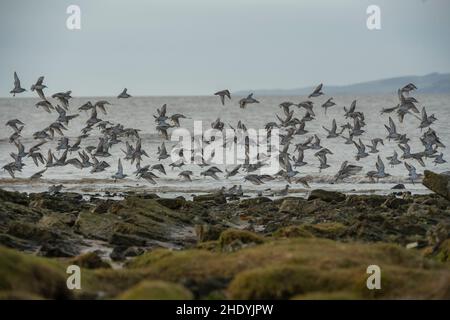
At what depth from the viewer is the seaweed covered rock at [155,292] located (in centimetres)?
1248

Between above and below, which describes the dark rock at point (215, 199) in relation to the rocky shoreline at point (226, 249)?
below

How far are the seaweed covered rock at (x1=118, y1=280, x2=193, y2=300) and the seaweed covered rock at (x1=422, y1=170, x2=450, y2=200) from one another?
54.9 ft

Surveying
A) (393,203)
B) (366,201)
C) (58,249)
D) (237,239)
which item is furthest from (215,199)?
(237,239)

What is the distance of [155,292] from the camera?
12.5m

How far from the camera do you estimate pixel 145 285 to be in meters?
12.7

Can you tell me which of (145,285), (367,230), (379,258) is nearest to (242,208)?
(367,230)

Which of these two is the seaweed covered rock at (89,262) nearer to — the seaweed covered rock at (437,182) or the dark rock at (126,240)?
the dark rock at (126,240)

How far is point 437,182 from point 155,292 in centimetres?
1755

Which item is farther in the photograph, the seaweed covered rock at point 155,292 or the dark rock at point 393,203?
the dark rock at point 393,203

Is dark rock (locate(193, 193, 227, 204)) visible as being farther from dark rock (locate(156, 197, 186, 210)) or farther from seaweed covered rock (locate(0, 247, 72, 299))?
seaweed covered rock (locate(0, 247, 72, 299))

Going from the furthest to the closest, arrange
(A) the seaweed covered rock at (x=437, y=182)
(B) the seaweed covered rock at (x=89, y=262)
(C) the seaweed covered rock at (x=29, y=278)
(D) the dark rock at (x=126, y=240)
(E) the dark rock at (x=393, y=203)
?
(E) the dark rock at (x=393, y=203) → (A) the seaweed covered rock at (x=437, y=182) → (D) the dark rock at (x=126, y=240) → (B) the seaweed covered rock at (x=89, y=262) → (C) the seaweed covered rock at (x=29, y=278)

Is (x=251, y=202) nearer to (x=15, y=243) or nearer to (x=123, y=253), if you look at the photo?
(x=15, y=243)

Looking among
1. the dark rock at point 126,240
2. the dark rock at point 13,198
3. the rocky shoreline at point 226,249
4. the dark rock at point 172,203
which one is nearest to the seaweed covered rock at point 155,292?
the rocky shoreline at point 226,249

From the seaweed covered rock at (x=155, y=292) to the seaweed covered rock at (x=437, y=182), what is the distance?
16.7m
